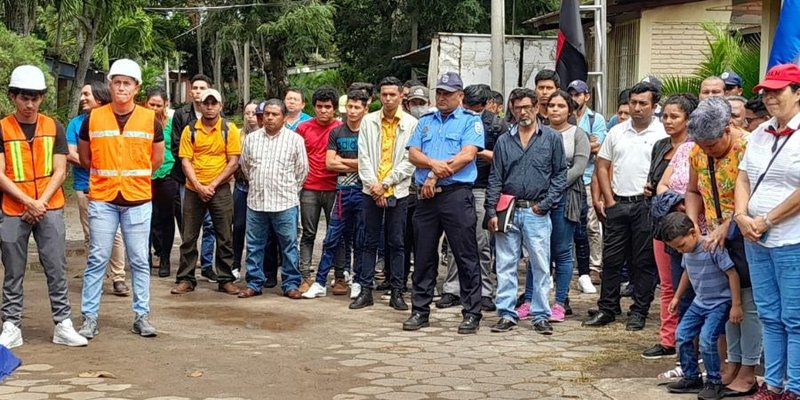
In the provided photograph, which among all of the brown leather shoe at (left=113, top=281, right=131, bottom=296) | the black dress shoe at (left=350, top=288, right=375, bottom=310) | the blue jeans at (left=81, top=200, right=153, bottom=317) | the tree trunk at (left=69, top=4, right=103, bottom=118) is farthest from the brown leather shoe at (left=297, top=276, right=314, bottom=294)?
the tree trunk at (left=69, top=4, right=103, bottom=118)

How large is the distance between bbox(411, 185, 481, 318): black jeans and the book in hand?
0.30m

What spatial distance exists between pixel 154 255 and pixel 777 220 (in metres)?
8.34

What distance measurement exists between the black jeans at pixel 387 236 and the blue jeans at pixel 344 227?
0.31m

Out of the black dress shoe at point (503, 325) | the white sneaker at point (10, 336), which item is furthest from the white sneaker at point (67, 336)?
the black dress shoe at point (503, 325)

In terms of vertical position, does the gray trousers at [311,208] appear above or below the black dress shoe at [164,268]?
above

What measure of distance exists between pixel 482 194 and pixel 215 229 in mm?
2685

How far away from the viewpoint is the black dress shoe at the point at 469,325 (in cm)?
866

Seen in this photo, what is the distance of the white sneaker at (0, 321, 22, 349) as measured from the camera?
771 centimetres

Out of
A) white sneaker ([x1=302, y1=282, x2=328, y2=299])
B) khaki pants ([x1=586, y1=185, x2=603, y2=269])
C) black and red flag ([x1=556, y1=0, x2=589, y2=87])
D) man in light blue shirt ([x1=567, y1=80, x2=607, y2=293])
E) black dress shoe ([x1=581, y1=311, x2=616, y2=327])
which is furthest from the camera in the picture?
black and red flag ([x1=556, y1=0, x2=589, y2=87])

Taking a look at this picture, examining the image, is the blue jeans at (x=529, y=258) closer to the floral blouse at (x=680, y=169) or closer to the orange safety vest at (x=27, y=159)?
the floral blouse at (x=680, y=169)

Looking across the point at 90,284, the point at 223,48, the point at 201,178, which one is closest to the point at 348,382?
the point at 90,284

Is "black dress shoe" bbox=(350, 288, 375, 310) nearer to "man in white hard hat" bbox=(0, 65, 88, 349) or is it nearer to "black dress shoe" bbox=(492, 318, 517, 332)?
"black dress shoe" bbox=(492, 318, 517, 332)

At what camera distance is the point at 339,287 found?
10594 millimetres

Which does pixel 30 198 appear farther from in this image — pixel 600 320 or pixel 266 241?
pixel 600 320
